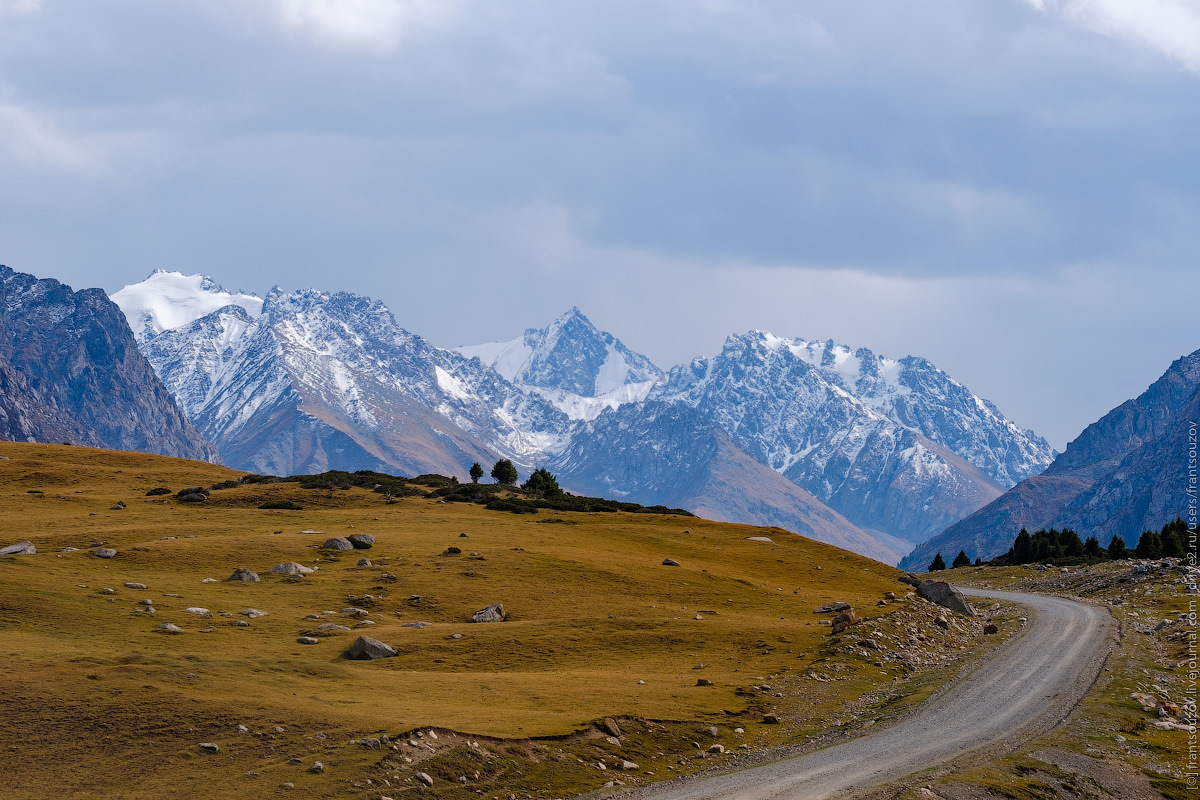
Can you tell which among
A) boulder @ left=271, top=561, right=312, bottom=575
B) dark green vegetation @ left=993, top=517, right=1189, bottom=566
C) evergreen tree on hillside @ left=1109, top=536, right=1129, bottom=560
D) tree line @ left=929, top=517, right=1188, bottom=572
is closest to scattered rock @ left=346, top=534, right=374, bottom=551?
boulder @ left=271, top=561, right=312, bottom=575

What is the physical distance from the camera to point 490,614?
56.7 m

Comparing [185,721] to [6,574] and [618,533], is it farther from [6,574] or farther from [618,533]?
[618,533]

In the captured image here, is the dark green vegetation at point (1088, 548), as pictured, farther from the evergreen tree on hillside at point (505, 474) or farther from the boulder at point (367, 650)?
the boulder at point (367, 650)

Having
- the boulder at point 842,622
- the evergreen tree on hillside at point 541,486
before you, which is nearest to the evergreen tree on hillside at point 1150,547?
the evergreen tree on hillside at point 541,486

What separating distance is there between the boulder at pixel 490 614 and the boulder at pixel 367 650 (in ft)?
32.4

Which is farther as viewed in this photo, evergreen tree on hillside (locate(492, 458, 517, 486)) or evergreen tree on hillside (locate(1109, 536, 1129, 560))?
evergreen tree on hillside (locate(1109, 536, 1129, 560))

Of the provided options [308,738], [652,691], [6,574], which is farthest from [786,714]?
[6,574]

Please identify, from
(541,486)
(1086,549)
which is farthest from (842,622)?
(1086,549)

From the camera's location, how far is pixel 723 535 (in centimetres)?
9831

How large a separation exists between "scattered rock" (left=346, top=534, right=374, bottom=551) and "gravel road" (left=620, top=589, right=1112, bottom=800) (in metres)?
37.9

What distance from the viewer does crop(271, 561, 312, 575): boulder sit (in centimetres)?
6141

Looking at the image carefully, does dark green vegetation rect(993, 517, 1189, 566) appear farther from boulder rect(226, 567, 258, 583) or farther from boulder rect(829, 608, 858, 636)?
boulder rect(226, 567, 258, 583)

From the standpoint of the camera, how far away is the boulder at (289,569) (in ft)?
201

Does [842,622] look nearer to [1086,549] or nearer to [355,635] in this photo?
Answer: [355,635]
